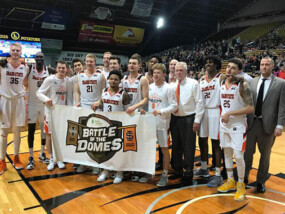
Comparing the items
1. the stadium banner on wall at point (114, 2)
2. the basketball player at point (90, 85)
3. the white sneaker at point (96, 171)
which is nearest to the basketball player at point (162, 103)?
the basketball player at point (90, 85)

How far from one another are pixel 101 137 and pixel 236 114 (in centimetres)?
202

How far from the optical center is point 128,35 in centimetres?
2309

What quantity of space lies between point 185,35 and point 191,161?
923 inches

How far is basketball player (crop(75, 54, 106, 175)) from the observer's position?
13.8 feet

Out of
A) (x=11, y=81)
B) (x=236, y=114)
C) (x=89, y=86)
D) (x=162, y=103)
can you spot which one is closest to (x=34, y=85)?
(x=11, y=81)

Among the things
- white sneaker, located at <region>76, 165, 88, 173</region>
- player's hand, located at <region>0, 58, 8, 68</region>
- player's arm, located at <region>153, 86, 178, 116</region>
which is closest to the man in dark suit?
player's arm, located at <region>153, 86, 178, 116</region>

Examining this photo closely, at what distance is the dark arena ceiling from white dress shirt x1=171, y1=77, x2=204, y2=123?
16.6 m

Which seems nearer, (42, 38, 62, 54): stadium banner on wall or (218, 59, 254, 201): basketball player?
(218, 59, 254, 201): basketball player

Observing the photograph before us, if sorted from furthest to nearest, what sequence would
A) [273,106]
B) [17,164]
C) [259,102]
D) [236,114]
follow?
[17,164] → [259,102] → [273,106] → [236,114]

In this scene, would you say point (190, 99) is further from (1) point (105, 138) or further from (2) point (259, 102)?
(1) point (105, 138)

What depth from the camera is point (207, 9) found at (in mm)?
22734

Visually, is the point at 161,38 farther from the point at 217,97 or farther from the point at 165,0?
the point at 217,97

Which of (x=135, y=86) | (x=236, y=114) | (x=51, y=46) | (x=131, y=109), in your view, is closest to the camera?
(x=236, y=114)

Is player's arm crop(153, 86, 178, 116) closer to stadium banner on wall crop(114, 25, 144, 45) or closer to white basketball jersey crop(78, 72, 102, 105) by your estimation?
white basketball jersey crop(78, 72, 102, 105)
